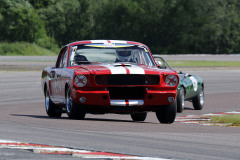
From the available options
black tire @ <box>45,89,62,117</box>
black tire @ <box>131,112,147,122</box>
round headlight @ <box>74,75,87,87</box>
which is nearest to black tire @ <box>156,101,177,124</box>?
round headlight @ <box>74,75,87,87</box>

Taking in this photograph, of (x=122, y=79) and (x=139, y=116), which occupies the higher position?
(x=122, y=79)

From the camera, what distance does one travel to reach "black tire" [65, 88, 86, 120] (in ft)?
40.8

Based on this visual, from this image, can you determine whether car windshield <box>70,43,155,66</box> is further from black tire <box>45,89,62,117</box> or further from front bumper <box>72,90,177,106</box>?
black tire <box>45,89,62,117</box>

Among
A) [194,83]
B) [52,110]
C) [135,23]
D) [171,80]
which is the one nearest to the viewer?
[171,80]

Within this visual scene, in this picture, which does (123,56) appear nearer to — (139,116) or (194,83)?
(139,116)

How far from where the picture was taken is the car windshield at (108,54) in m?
13.4

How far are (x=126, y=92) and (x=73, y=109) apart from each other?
1065 mm

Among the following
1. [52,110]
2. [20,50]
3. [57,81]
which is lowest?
[20,50]

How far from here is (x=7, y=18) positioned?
83062 millimetres

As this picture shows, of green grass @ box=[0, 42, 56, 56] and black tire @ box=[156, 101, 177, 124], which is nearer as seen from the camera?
black tire @ box=[156, 101, 177, 124]

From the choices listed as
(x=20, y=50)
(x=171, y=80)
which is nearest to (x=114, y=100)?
(x=171, y=80)

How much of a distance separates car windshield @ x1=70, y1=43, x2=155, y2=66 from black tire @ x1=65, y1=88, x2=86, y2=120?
33.0 inches

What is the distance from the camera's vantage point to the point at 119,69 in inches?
481

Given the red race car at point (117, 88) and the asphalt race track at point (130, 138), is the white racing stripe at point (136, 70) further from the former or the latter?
the asphalt race track at point (130, 138)
